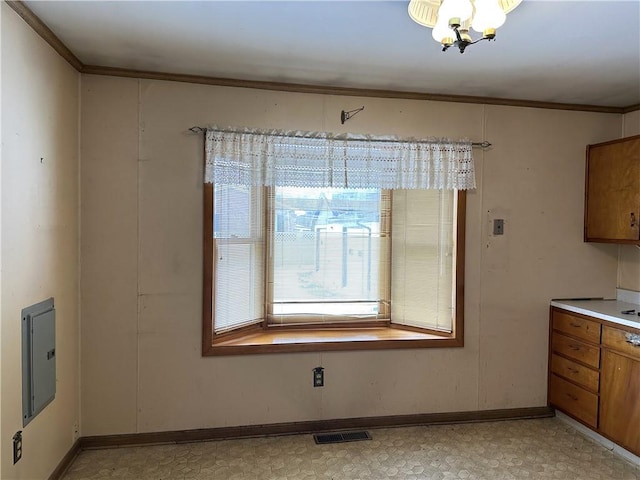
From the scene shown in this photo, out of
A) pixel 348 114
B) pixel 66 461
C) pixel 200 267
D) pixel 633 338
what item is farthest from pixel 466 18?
pixel 66 461

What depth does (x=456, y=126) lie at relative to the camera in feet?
10.3

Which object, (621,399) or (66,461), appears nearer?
(66,461)

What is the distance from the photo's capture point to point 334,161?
2.95 m

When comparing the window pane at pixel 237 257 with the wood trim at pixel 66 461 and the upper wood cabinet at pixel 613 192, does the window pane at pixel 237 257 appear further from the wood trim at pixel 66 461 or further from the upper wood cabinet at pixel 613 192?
the upper wood cabinet at pixel 613 192

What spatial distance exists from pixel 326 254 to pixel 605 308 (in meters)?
1.99

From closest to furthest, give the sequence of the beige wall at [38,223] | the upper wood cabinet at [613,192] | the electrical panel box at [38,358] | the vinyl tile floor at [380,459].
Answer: the beige wall at [38,223]
the electrical panel box at [38,358]
the vinyl tile floor at [380,459]
the upper wood cabinet at [613,192]

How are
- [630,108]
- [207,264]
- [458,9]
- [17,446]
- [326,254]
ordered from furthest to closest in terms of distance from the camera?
1. [630,108]
2. [326,254]
3. [207,264]
4. [17,446]
5. [458,9]

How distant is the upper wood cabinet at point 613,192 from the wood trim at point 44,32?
3.56 metres

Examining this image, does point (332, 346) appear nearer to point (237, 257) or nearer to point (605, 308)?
point (237, 257)

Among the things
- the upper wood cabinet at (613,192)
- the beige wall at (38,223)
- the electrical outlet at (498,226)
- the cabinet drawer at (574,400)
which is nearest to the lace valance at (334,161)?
the electrical outlet at (498,226)

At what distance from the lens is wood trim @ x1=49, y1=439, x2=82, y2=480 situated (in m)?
2.35

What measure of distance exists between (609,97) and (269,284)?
2.78 metres

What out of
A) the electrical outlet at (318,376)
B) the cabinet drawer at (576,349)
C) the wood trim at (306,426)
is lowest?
the wood trim at (306,426)

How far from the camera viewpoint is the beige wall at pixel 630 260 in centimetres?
328
